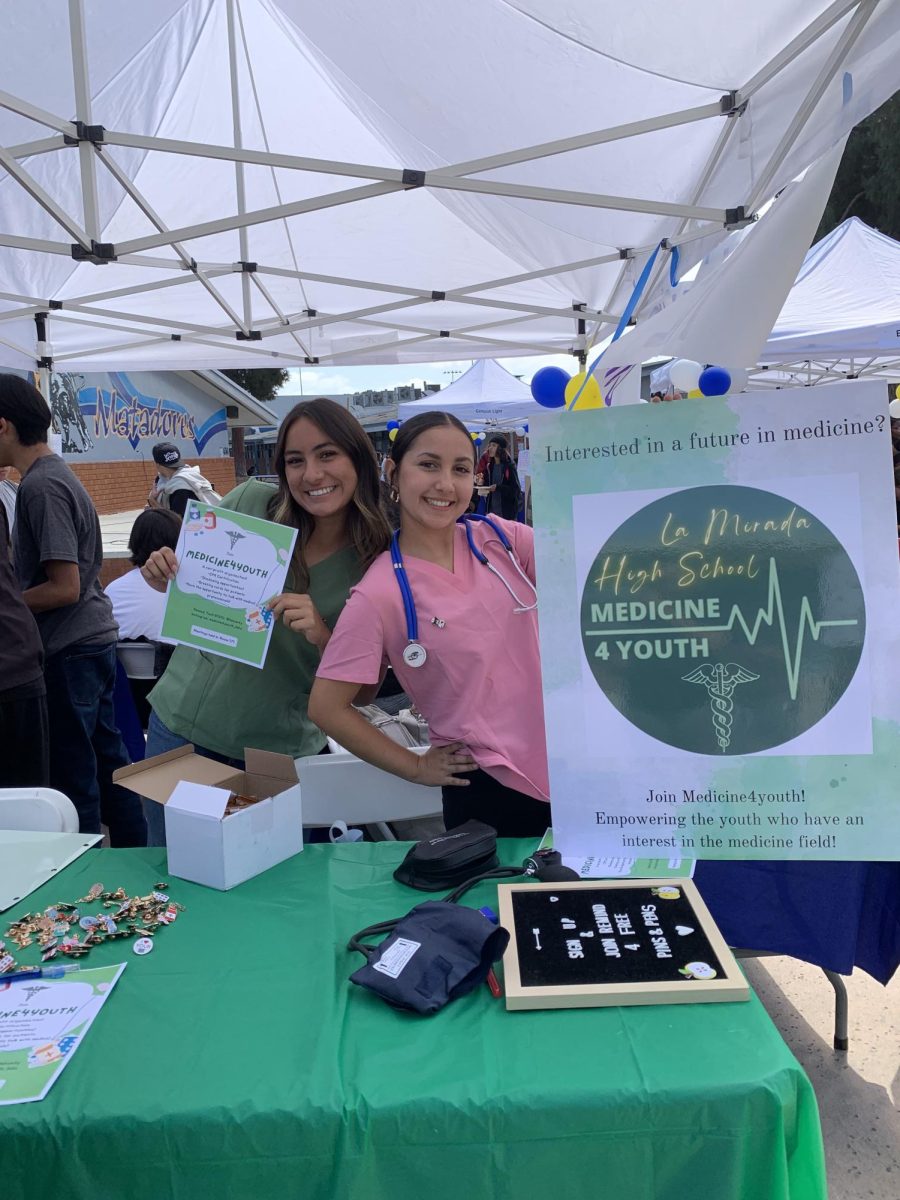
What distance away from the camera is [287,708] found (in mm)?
1834

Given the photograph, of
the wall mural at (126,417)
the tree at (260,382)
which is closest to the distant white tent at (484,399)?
the wall mural at (126,417)

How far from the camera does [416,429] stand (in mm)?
1654

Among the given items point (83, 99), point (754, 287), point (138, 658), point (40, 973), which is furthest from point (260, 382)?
point (40, 973)

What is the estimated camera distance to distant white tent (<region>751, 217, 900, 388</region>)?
5.72 meters

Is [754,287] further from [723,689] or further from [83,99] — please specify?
[83,99]

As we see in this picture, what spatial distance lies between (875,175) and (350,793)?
24.4 m

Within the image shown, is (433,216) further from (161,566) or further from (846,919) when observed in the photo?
(846,919)

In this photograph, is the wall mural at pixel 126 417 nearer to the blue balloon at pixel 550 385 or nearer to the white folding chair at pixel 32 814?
the white folding chair at pixel 32 814

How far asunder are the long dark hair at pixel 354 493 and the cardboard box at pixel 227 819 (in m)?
0.42

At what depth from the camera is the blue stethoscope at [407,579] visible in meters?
1.50

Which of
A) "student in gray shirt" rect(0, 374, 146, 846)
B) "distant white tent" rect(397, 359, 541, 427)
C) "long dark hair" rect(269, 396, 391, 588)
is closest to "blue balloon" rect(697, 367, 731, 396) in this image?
"long dark hair" rect(269, 396, 391, 588)

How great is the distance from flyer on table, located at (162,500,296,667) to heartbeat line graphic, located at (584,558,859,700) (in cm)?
78

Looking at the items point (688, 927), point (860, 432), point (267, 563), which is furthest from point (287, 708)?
point (860, 432)

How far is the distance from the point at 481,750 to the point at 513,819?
0.22 meters
